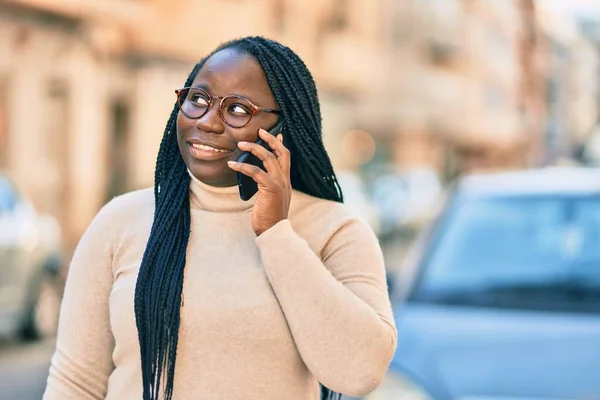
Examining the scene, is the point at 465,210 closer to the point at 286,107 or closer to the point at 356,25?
the point at 286,107

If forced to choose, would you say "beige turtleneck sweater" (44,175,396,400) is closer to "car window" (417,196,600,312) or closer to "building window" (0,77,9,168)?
"car window" (417,196,600,312)

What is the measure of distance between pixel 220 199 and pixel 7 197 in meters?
9.25

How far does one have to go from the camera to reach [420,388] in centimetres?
418

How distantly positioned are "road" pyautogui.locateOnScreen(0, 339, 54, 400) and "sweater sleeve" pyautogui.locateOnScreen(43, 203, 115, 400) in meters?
6.19

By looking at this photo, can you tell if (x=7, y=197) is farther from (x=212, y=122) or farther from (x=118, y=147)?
(x=118, y=147)

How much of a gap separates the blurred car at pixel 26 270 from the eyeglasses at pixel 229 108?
8365 mm

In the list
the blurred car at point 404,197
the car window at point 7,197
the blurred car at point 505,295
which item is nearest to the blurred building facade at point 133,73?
the blurred car at point 404,197

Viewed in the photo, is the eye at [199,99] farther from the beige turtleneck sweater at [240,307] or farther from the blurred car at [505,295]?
the blurred car at [505,295]

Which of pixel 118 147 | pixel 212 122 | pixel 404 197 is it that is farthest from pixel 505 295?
pixel 404 197

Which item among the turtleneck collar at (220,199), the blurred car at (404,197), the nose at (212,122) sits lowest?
the blurred car at (404,197)

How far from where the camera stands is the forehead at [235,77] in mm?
2359

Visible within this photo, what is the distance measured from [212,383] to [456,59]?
54347mm

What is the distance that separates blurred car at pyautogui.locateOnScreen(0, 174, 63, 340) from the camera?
10609 mm

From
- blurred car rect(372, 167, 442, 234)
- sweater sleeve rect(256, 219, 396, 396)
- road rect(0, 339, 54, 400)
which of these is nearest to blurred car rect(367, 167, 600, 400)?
sweater sleeve rect(256, 219, 396, 396)
